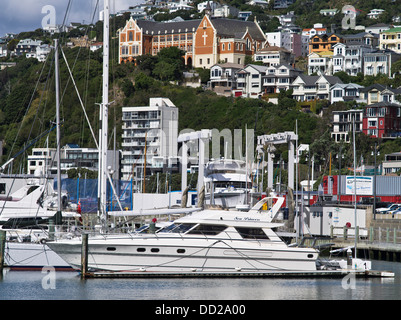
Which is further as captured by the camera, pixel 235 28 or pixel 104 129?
pixel 235 28

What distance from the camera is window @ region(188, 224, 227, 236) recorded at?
29016mm

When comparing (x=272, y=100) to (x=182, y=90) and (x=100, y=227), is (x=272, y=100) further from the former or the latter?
(x=100, y=227)

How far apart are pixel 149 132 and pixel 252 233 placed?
82885 mm

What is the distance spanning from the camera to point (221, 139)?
9775cm

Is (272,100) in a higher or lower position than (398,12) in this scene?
lower

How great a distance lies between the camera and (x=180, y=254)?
28.8 m

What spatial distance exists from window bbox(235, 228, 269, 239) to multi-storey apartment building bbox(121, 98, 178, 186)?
78.1 metres

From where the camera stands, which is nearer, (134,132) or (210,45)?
(134,132)

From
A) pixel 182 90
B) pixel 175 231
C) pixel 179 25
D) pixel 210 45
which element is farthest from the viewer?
pixel 179 25

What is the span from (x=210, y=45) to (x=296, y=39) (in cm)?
2055

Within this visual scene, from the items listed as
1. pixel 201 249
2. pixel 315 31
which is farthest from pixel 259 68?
pixel 201 249

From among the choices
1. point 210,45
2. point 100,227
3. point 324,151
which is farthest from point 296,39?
point 100,227

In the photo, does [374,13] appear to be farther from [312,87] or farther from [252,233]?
[252,233]

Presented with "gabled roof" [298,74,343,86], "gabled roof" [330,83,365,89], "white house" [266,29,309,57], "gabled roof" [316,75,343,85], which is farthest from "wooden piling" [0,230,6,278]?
"white house" [266,29,309,57]
